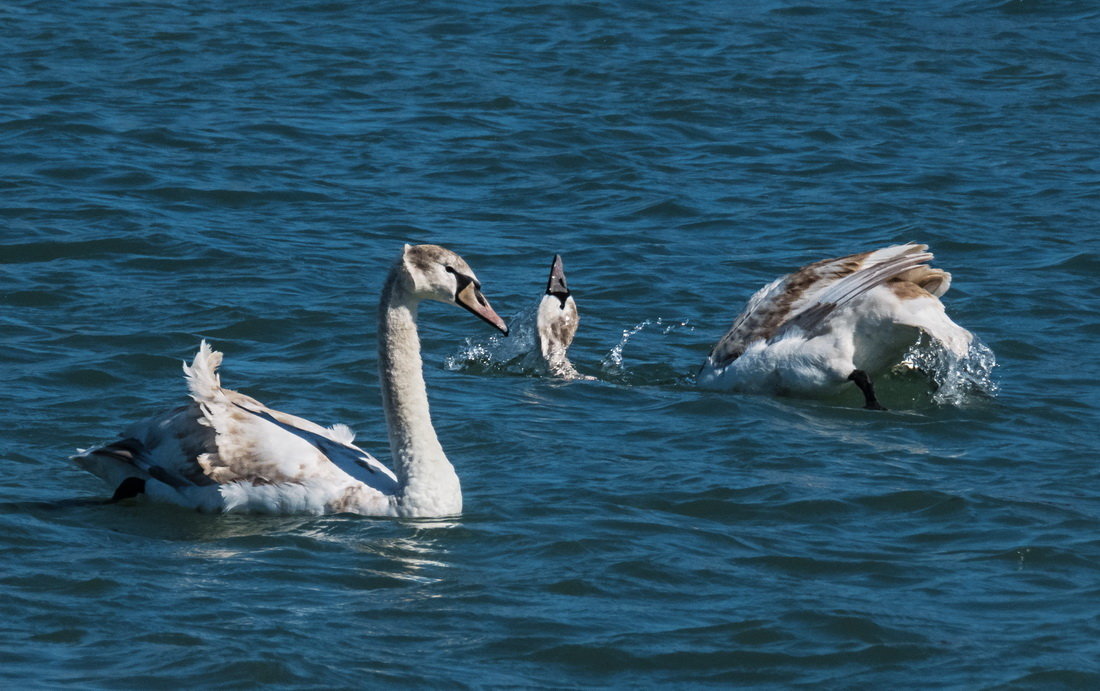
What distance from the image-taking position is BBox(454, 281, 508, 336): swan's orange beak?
8.34 meters

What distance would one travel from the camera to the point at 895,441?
9820 millimetres

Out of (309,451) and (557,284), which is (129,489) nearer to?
(309,451)

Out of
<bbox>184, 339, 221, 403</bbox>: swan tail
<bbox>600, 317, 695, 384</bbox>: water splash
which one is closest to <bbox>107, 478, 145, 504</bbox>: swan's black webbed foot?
<bbox>184, 339, 221, 403</bbox>: swan tail

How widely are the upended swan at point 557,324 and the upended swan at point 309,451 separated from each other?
282 cm

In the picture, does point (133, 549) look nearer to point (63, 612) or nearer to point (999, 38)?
point (63, 612)

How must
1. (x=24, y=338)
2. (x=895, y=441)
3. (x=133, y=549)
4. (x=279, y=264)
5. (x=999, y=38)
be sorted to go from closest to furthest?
(x=133, y=549), (x=895, y=441), (x=24, y=338), (x=279, y=264), (x=999, y=38)

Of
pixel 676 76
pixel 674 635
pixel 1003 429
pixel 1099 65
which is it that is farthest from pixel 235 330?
pixel 1099 65

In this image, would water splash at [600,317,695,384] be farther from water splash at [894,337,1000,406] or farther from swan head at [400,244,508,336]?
swan head at [400,244,508,336]

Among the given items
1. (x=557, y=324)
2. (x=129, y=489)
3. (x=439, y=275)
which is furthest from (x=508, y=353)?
(x=129, y=489)

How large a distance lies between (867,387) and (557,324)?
6.93ft

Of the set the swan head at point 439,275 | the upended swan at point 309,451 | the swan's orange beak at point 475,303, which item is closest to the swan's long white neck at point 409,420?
the upended swan at point 309,451

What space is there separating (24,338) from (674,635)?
577 cm

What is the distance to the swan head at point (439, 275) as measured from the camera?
8.29 metres

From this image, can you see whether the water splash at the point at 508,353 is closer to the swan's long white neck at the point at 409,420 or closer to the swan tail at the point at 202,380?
the swan's long white neck at the point at 409,420
